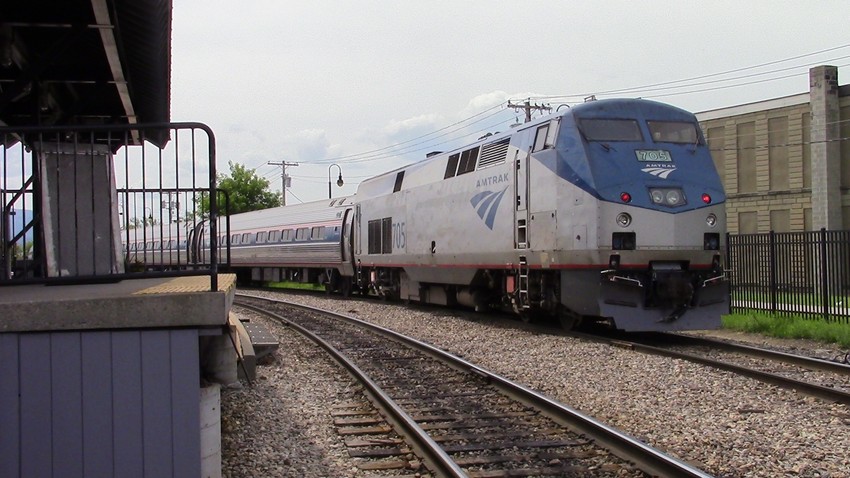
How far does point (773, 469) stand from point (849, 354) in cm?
565

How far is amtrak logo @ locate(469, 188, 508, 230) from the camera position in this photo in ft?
46.2

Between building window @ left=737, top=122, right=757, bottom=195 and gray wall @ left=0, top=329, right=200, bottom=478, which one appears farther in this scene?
building window @ left=737, top=122, right=757, bottom=195

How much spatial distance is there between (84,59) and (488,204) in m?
8.20

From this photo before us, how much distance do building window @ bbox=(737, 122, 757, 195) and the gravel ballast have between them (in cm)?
2955

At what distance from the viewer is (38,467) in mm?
4426

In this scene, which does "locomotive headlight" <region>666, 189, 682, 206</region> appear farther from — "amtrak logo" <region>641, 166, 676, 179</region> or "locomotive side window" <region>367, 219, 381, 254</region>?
"locomotive side window" <region>367, 219, 381, 254</region>

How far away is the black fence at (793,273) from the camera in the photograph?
1366 centimetres

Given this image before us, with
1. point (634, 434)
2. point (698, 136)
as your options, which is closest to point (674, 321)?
point (698, 136)

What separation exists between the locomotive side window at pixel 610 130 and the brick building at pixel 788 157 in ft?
88.3

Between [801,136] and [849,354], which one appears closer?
[849,354]

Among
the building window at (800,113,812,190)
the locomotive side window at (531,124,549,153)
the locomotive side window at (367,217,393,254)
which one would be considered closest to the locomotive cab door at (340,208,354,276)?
the locomotive side window at (367,217,393,254)

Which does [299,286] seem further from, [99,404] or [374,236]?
[99,404]

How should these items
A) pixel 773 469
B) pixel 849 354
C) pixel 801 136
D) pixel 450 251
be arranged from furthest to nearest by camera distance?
pixel 801 136
pixel 450 251
pixel 849 354
pixel 773 469

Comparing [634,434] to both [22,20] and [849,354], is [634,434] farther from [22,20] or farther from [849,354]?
[22,20]
